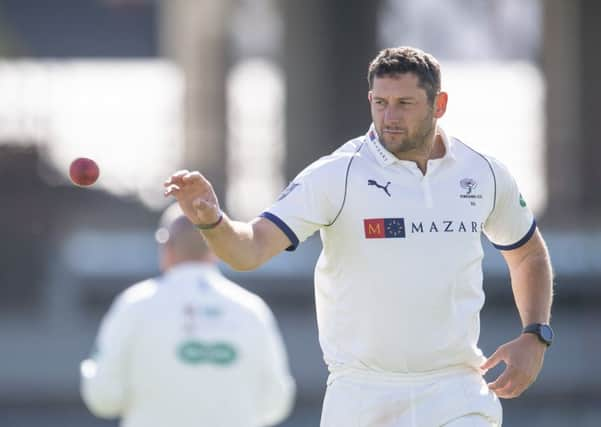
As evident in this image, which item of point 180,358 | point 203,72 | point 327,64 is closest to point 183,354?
point 180,358

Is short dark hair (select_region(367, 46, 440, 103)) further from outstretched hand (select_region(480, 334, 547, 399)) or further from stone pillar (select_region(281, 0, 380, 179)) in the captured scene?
stone pillar (select_region(281, 0, 380, 179))

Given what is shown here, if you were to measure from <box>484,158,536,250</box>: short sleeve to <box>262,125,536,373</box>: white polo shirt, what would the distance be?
15 cm

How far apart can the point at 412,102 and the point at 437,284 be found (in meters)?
0.64

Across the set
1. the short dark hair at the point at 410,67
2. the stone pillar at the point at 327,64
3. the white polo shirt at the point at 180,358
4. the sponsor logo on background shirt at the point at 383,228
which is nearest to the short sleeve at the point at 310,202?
the sponsor logo on background shirt at the point at 383,228

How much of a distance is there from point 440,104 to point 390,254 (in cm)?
60

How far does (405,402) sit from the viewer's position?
598 cm

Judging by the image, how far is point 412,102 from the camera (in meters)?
5.94

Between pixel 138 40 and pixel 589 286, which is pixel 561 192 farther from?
pixel 138 40

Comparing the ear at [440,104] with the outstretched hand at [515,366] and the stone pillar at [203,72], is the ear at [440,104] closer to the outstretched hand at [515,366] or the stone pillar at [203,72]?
the outstretched hand at [515,366]

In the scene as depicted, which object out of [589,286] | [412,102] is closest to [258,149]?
[589,286]

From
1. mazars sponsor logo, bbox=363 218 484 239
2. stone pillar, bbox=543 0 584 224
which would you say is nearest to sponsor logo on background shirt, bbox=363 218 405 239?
mazars sponsor logo, bbox=363 218 484 239

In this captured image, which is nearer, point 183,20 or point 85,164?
point 85,164

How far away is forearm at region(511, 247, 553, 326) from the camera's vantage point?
6359mm

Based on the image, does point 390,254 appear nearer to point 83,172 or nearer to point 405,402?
point 405,402
